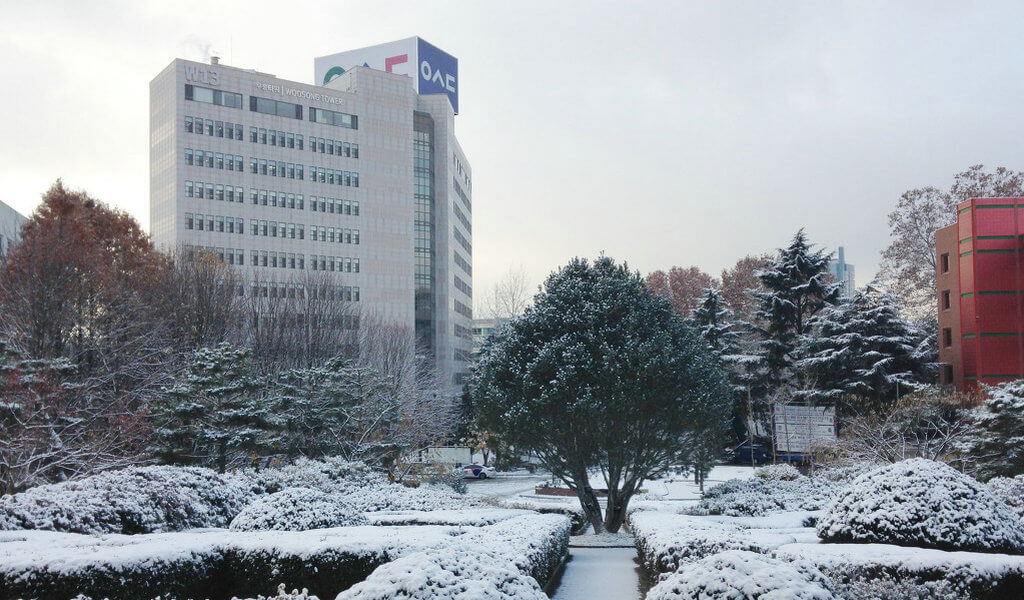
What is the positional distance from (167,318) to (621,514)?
69.9 feet

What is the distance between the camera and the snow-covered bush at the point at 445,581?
19.0 feet

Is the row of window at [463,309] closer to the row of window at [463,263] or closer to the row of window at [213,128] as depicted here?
the row of window at [463,263]

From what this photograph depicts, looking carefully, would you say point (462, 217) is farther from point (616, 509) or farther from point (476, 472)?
point (616, 509)

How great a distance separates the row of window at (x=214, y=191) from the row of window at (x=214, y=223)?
1.71m

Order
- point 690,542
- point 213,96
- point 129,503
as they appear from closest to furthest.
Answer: point 690,542
point 129,503
point 213,96

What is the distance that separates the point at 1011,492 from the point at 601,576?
7.72 m

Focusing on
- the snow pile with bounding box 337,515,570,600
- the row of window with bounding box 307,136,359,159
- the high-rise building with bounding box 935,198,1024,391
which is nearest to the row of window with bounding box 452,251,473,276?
the row of window with bounding box 307,136,359,159

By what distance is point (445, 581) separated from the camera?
19.5ft

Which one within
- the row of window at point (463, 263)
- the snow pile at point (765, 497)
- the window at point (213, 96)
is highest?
the window at point (213, 96)

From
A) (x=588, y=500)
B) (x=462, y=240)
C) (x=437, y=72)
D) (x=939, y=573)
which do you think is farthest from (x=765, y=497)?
(x=437, y=72)

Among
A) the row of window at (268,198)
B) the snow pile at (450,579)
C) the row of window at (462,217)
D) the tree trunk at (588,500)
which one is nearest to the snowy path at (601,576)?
the tree trunk at (588,500)

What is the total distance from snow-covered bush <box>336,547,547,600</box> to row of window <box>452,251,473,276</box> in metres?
83.7

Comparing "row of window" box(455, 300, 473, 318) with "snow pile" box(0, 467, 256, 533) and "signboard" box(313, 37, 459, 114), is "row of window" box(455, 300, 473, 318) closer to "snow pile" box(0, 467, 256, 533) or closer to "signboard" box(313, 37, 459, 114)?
"signboard" box(313, 37, 459, 114)

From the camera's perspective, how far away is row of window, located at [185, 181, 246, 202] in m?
73.2
